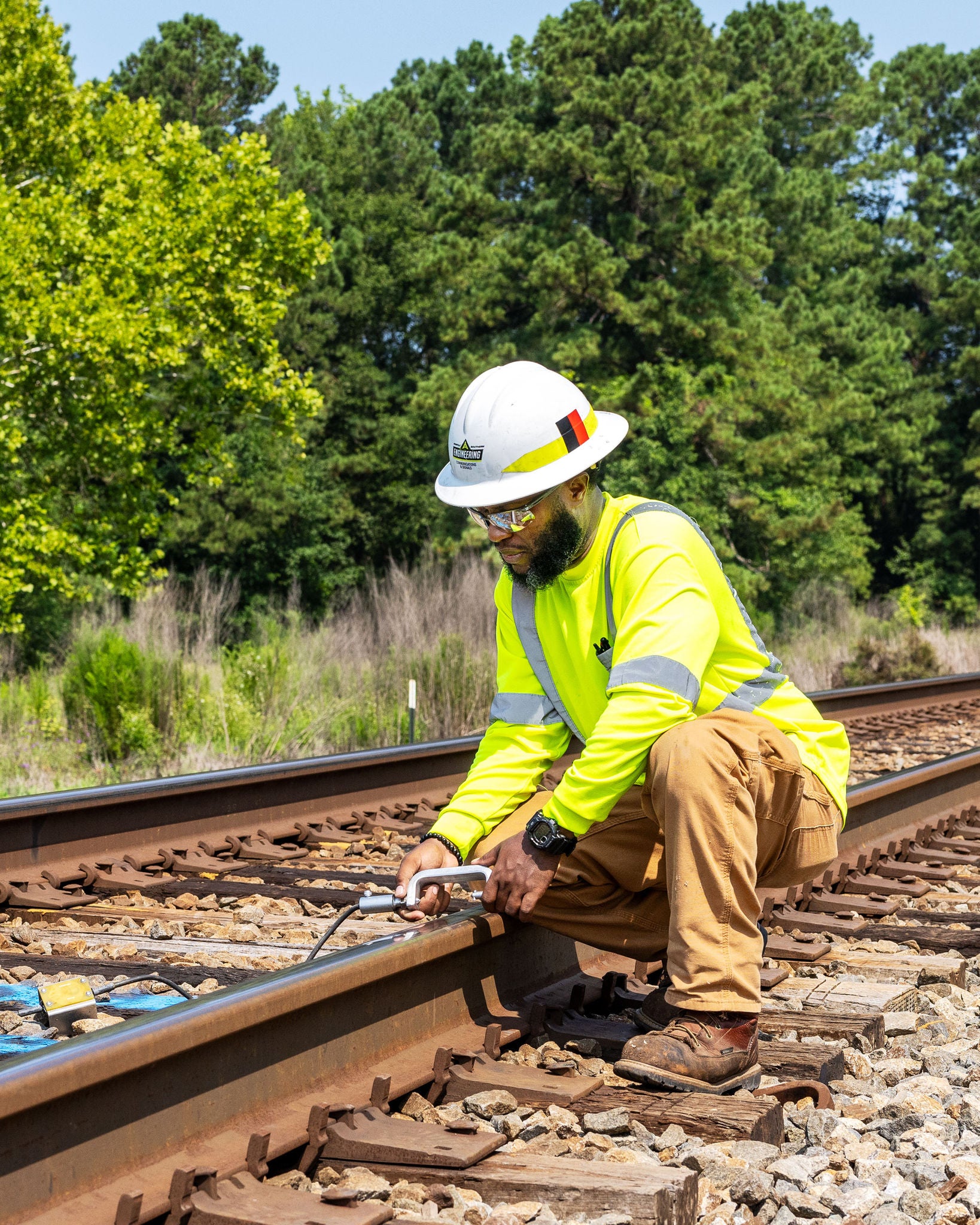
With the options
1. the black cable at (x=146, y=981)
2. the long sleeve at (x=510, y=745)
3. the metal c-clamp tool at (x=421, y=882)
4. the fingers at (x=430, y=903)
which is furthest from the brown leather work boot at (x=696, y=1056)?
the black cable at (x=146, y=981)

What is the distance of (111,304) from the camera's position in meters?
16.8

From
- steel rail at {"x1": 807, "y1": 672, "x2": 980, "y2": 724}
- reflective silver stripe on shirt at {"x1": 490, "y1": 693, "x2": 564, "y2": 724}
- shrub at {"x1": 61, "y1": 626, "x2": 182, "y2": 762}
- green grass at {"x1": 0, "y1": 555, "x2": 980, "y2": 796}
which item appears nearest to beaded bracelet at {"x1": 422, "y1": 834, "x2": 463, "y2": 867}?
reflective silver stripe on shirt at {"x1": 490, "y1": 693, "x2": 564, "y2": 724}

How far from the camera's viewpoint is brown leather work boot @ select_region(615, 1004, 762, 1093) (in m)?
3.01

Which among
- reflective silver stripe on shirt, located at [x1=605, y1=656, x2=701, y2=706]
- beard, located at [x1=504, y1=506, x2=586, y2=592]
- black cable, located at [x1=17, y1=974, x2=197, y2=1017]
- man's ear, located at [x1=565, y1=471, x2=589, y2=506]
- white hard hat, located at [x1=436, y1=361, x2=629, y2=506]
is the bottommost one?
black cable, located at [x1=17, y1=974, x2=197, y2=1017]

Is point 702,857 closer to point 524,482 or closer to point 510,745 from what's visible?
point 510,745

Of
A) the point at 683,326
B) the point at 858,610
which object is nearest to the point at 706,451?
the point at 683,326

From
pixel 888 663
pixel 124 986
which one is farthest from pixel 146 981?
pixel 888 663

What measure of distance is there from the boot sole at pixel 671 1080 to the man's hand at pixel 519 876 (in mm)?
441

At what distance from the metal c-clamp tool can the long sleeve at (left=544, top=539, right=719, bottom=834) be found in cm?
29

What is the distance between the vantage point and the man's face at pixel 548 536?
3438 mm

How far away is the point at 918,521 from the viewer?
42.9 metres

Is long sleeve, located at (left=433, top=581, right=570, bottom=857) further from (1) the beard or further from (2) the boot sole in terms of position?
(2) the boot sole

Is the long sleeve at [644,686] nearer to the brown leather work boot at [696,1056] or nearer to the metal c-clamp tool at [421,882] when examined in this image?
the metal c-clamp tool at [421,882]

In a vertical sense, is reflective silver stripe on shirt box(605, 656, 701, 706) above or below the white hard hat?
below
